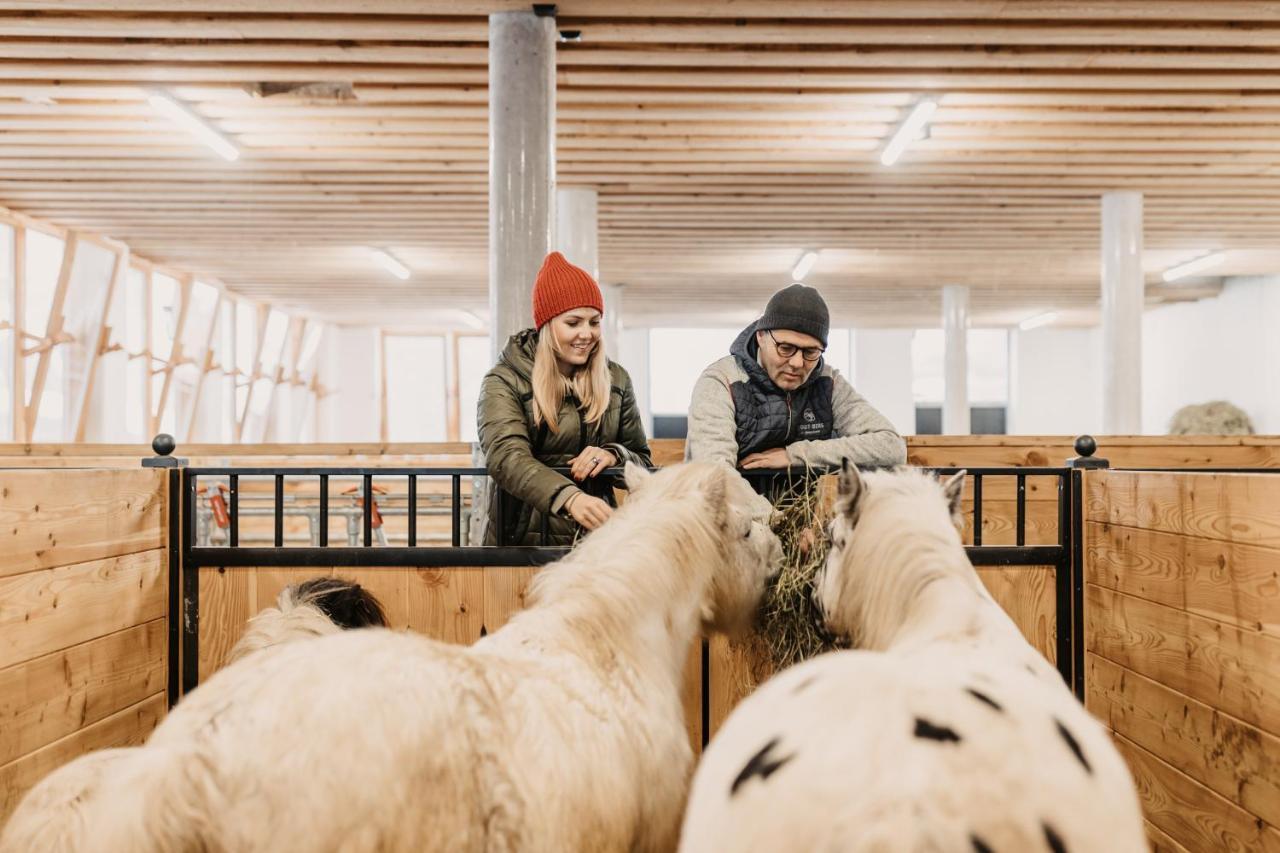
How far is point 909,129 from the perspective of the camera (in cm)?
688

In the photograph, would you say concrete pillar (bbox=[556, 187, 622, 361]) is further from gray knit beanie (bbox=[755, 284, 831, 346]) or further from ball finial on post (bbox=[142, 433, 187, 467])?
gray knit beanie (bbox=[755, 284, 831, 346])

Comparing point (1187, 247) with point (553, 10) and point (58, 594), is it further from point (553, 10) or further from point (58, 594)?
point (58, 594)

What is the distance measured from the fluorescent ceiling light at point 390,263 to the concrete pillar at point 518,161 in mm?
7124

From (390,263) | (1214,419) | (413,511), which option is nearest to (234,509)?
(413,511)

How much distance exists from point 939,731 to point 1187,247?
12.8 meters

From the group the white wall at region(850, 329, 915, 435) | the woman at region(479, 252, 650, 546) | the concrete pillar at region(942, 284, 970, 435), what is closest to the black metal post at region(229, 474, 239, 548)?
the woman at region(479, 252, 650, 546)

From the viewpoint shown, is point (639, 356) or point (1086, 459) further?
point (639, 356)

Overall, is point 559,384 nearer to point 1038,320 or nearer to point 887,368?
Result: point 1038,320

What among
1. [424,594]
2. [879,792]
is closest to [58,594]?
[424,594]

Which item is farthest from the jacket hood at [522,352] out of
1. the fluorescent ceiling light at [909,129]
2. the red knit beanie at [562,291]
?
the fluorescent ceiling light at [909,129]

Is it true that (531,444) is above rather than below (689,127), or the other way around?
below

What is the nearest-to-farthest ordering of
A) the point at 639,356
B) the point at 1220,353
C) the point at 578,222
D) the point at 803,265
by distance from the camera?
the point at 578,222 < the point at 803,265 < the point at 1220,353 < the point at 639,356

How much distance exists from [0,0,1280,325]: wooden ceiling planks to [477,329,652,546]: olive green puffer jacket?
3.16 metres

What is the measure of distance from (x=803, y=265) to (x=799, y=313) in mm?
10156
